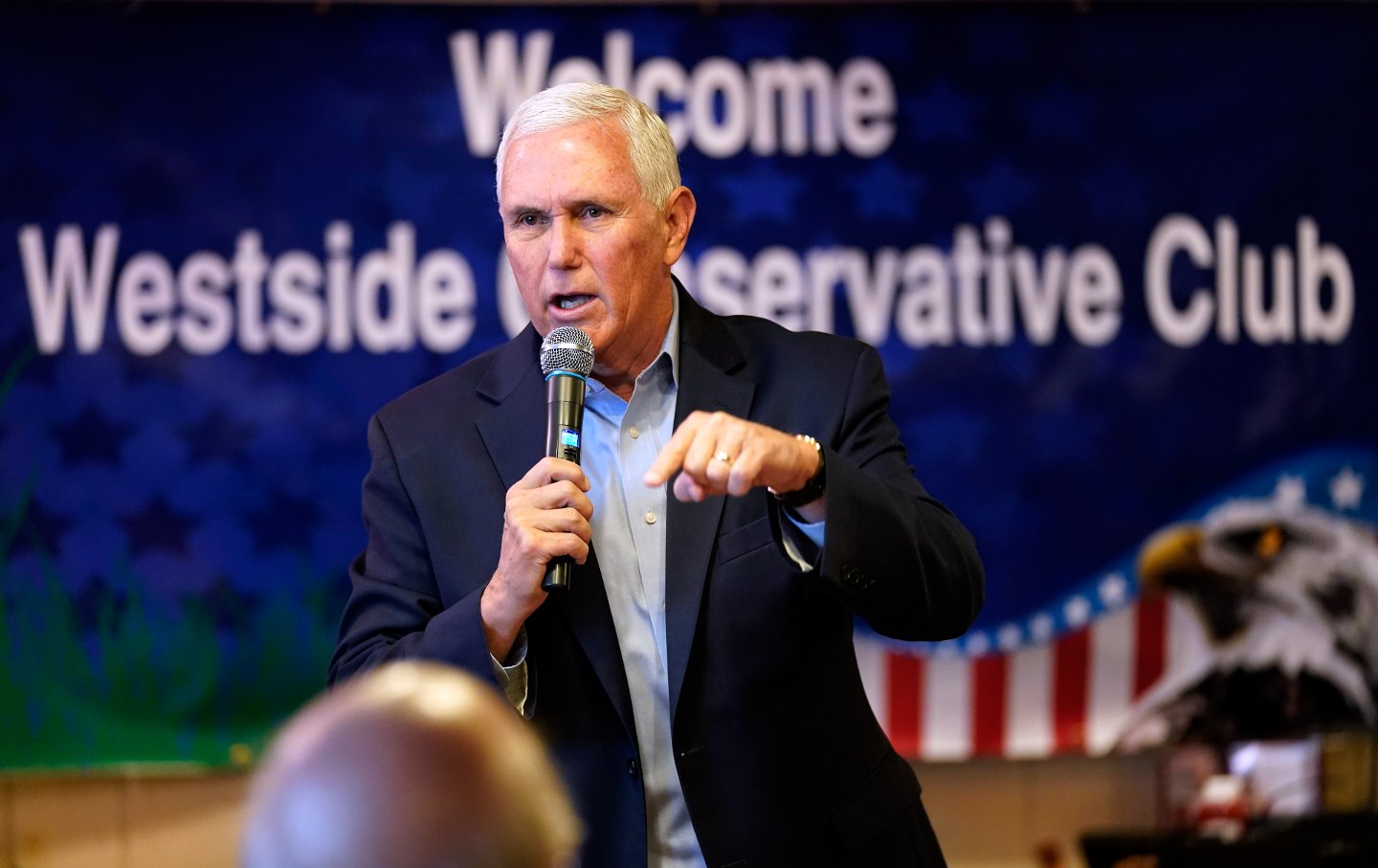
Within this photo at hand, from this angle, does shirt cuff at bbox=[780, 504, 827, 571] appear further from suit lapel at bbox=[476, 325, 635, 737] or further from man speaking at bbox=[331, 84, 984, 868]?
suit lapel at bbox=[476, 325, 635, 737]

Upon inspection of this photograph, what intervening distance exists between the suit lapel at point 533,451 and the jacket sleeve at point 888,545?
0.30 m

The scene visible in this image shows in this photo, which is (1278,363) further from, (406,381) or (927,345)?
(406,381)

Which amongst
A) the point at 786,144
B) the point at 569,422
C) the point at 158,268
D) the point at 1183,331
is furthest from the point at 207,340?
the point at 1183,331

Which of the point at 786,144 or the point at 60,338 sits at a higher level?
the point at 786,144

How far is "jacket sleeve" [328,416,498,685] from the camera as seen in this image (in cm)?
174

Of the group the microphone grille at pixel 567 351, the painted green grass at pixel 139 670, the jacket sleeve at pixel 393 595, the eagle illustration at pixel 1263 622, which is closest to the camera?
the jacket sleeve at pixel 393 595

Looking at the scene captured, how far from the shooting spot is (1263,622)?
3.81 metres

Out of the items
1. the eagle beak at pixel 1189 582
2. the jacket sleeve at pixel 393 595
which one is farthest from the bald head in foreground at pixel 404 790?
the eagle beak at pixel 1189 582

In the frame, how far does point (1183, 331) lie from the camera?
381 centimetres

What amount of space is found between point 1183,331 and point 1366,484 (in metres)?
0.61

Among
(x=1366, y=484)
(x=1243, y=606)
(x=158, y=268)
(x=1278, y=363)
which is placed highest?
(x=158, y=268)

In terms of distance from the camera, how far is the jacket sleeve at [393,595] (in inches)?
68.7

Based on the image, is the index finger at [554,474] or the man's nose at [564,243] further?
the man's nose at [564,243]

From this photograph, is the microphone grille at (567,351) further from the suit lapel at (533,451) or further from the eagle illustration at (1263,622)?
→ the eagle illustration at (1263,622)
